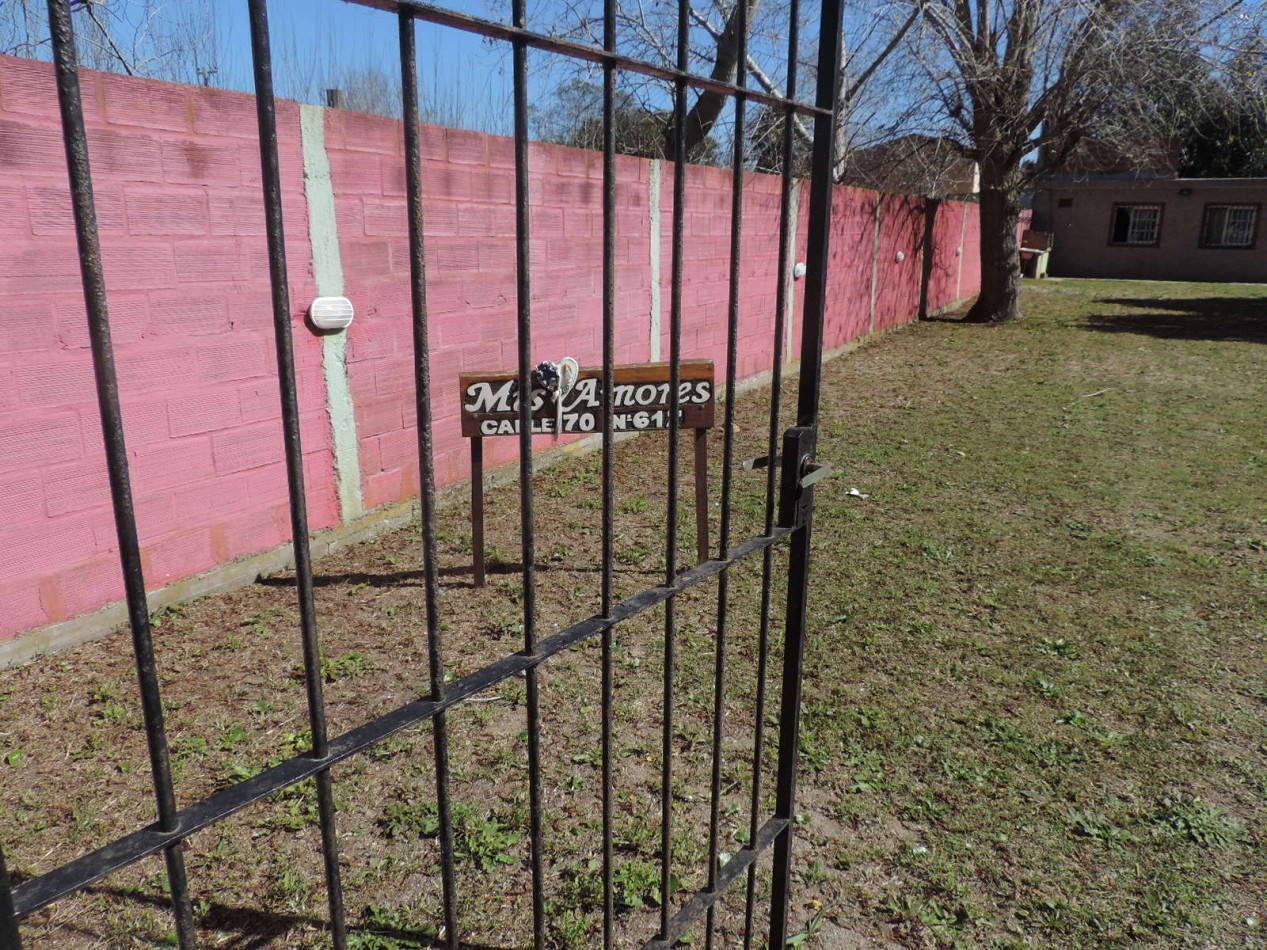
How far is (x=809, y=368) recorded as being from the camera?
1.80m

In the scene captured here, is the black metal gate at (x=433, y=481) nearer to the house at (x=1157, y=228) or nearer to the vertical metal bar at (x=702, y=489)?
the vertical metal bar at (x=702, y=489)

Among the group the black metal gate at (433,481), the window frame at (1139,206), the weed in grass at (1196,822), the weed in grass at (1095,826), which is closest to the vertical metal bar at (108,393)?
the black metal gate at (433,481)

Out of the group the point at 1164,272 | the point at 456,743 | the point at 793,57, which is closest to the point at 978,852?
the point at 456,743

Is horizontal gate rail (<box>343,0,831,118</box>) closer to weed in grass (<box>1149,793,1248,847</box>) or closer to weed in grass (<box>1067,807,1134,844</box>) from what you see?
weed in grass (<box>1067,807,1134,844</box>)

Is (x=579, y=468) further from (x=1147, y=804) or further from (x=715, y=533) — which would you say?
(x=1147, y=804)

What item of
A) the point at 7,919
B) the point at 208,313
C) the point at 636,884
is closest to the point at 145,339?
the point at 208,313

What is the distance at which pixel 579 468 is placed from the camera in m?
6.25

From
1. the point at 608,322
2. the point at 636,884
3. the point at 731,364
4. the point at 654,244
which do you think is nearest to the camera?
the point at 608,322

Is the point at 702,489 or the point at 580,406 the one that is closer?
the point at 580,406

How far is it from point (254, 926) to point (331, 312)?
2.90 metres

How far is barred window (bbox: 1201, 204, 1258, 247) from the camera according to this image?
2412 centimetres

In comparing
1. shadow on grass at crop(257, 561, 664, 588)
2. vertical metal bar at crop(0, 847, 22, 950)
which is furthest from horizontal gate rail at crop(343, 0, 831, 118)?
shadow on grass at crop(257, 561, 664, 588)

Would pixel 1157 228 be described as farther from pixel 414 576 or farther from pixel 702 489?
pixel 414 576

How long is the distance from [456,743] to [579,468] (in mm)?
3408
